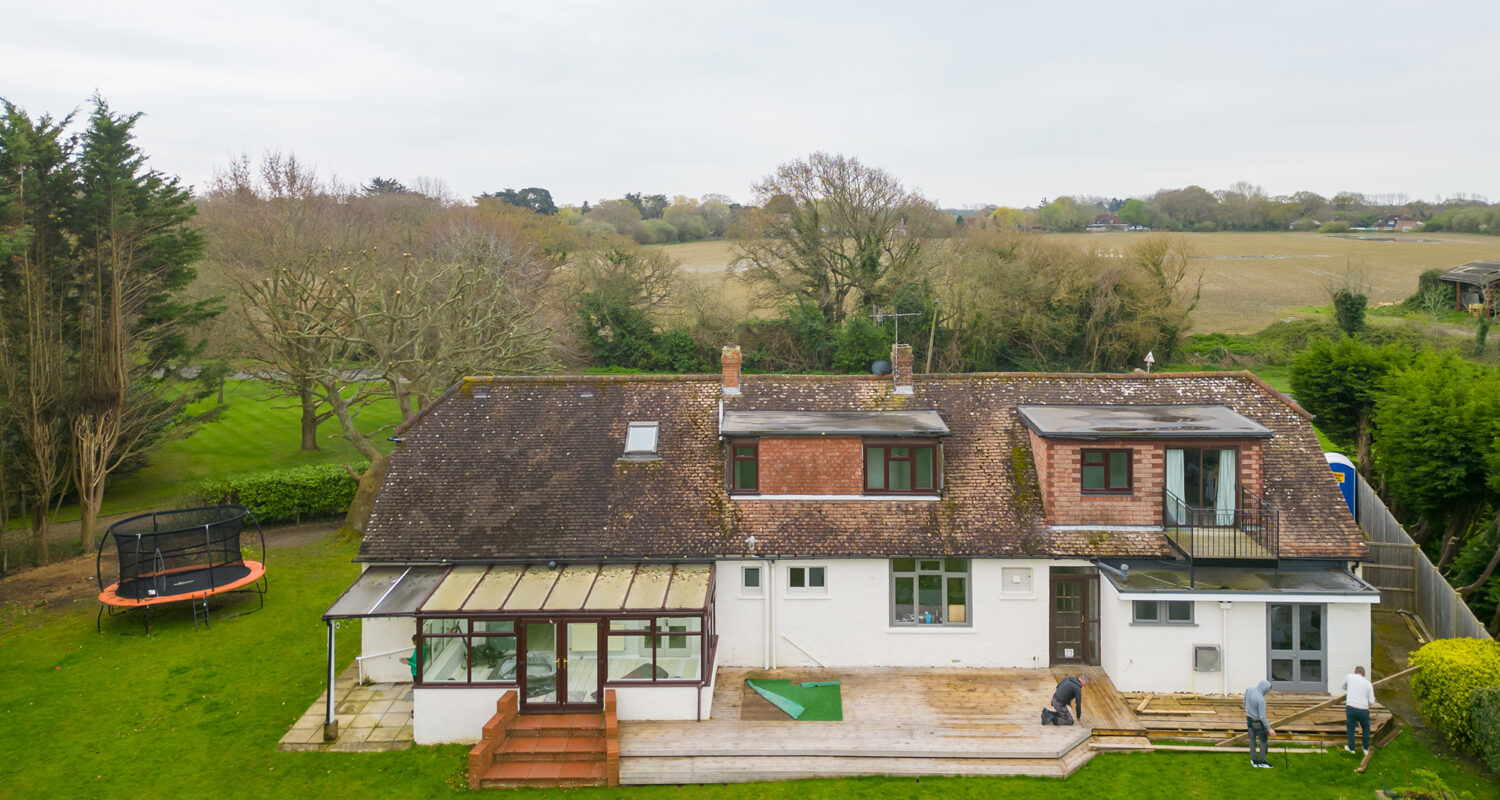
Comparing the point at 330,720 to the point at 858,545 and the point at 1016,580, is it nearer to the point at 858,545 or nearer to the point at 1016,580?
the point at 858,545

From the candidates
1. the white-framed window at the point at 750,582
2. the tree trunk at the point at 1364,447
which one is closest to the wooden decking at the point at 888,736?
the white-framed window at the point at 750,582

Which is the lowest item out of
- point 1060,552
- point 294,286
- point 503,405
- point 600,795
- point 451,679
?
point 600,795

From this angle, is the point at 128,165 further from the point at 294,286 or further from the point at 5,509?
the point at 5,509

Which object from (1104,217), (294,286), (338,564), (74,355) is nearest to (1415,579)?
(338,564)

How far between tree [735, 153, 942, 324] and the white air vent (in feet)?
110

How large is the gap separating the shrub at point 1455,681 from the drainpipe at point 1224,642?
271 centimetres

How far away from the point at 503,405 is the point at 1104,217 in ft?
231

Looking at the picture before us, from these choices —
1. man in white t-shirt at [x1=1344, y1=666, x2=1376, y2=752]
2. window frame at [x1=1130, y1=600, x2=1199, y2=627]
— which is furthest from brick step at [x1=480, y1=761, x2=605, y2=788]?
man in white t-shirt at [x1=1344, y1=666, x2=1376, y2=752]

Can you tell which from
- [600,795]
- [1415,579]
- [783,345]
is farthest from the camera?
[783,345]

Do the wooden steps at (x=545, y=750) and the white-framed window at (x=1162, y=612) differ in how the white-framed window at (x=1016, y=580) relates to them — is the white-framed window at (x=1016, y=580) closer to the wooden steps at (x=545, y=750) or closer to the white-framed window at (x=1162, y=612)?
the white-framed window at (x=1162, y=612)

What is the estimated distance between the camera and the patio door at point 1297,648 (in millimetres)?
15297

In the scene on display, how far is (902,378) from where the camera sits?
19203 millimetres

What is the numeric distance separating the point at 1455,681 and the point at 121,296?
101 ft

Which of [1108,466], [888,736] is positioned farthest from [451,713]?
[1108,466]
